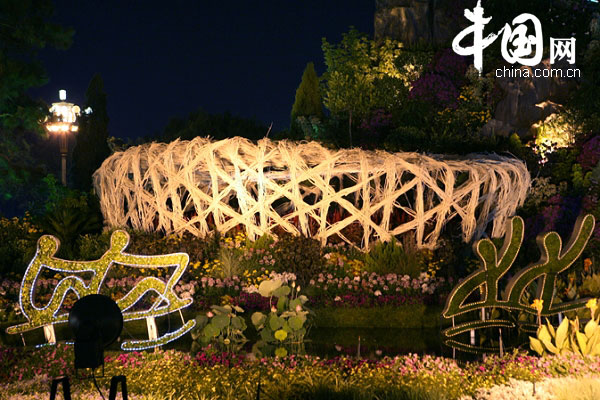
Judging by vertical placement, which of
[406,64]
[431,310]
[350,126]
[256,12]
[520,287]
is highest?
[256,12]

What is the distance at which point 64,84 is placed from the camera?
43.8m

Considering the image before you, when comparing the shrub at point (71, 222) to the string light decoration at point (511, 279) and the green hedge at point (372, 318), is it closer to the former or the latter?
the green hedge at point (372, 318)

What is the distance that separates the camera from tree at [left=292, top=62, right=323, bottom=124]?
23125mm

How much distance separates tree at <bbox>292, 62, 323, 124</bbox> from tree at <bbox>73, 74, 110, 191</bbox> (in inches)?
341

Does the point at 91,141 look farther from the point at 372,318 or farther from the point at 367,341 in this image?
the point at 367,341

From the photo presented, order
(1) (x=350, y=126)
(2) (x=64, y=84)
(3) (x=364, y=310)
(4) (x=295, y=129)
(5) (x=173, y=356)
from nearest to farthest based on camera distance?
(5) (x=173, y=356), (3) (x=364, y=310), (1) (x=350, y=126), (4) (x=295, y=129), (2) (x=64, y=84)

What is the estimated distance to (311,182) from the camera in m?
12.6

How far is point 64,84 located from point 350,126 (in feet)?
93.1

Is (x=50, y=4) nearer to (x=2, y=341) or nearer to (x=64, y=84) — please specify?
(x=2, y=341)

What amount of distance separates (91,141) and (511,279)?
73.9ft

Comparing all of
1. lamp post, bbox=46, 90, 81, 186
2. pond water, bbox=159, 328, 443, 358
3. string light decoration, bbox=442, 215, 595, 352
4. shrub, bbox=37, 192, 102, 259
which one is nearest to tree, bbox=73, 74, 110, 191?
lamp post, bbox=46, 90, 81, 186

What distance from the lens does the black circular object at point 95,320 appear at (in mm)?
4477

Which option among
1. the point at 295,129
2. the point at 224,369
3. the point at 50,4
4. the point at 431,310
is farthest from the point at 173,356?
the point at 295,129

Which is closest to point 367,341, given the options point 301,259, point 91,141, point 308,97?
point 301,259
